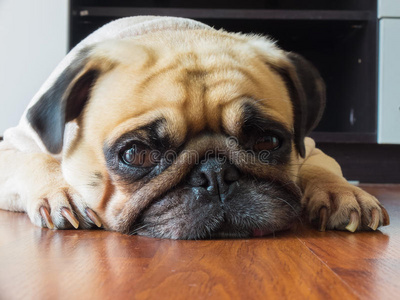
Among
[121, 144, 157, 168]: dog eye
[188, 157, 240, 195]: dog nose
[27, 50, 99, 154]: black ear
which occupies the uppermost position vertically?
[27, 50, 99, 154]: black ear

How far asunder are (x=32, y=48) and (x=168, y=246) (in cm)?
242

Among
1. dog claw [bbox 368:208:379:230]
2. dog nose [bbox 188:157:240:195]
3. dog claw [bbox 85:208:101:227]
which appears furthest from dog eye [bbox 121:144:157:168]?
dog claw [bbox 368:208:379:230]

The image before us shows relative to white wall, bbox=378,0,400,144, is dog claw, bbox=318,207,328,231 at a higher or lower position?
lower

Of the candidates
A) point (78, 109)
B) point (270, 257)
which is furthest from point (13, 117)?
point (270, 257)

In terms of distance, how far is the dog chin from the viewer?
1138 mm

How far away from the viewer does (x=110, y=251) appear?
105cm

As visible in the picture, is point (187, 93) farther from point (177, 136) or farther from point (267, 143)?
point (267, 143)

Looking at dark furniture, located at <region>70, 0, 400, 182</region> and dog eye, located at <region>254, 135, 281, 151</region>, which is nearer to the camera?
dog eye, located at <region>254, 135, 281, 151</region>

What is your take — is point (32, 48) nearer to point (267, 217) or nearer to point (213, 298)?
point (267, 217)

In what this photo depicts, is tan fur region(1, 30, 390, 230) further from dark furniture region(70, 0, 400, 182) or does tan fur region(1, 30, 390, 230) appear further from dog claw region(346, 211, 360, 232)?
dark furniture region(70, 0, 400, 182)

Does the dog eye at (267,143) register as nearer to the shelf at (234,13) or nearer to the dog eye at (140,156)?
the dog eye at (140,156)

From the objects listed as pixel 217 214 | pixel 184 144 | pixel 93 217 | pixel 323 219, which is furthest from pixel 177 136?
pixel 323 219

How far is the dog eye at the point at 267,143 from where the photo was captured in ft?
4.16

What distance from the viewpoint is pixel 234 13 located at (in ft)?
10.5
